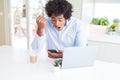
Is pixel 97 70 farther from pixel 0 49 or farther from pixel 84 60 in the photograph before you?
pixel 0 49

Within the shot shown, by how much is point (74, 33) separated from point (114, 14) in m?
1.52

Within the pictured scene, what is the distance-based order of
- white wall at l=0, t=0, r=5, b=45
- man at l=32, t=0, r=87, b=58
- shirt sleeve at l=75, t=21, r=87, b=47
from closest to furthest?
man at l=32, t=0, r=87, b=58
shirt sleeve at l=75, t=21, r=87, b=47
white wall at l=0, t=0, r=5, b=45

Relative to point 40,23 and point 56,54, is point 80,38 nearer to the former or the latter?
point 56,54

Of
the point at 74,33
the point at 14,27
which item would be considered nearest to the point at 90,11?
the point at 74,33

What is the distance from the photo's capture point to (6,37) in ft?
15.5

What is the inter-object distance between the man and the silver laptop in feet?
1.07

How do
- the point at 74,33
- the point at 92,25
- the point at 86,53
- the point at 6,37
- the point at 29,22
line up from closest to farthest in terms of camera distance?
the point at 86,53 < the point at 74,33 < the point at 92,25 < the point at 29,22 < the point at 6,37

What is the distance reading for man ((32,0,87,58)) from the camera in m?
1.86

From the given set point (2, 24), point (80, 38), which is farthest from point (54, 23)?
point (2, 24)

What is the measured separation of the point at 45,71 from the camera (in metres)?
1.56

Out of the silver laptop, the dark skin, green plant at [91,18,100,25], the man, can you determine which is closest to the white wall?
green plant at [91,18,100,25]

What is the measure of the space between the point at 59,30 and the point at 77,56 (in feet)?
1.65

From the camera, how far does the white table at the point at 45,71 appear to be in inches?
57.2

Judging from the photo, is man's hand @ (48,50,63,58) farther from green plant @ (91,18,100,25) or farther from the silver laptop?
green plant @ (91,18,100,25)
